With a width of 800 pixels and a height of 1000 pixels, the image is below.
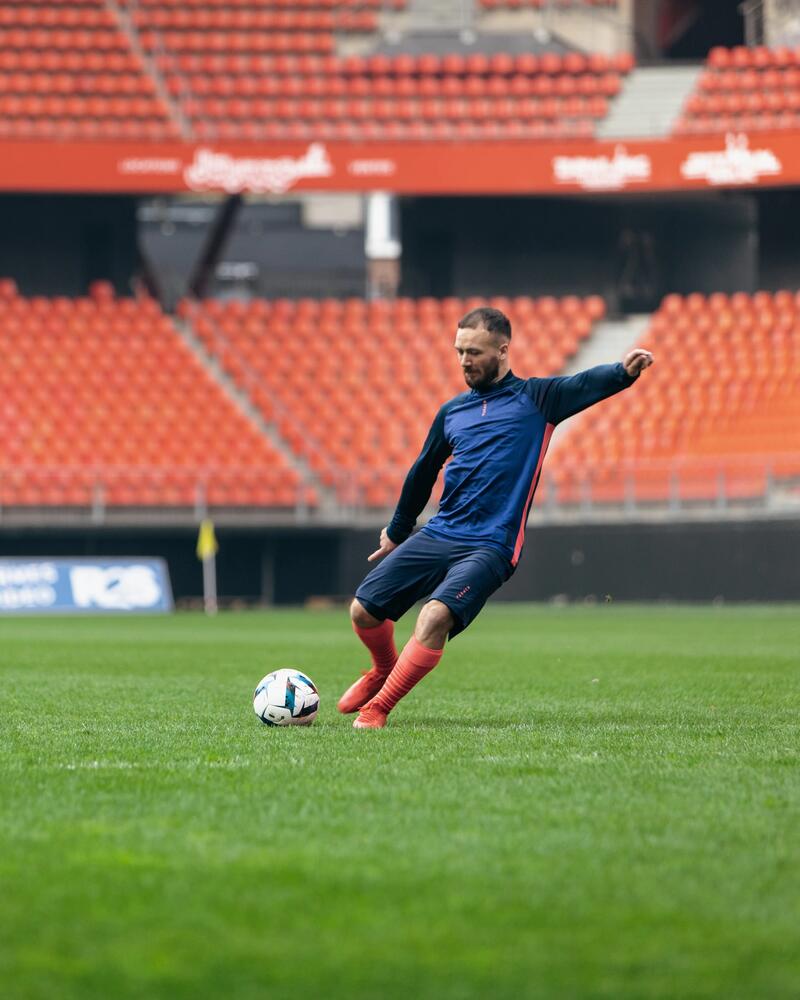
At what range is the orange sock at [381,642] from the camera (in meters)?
8.13

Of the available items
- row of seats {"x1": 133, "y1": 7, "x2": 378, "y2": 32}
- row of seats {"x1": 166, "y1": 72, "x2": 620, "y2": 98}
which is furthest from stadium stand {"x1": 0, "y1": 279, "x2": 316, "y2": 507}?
row of seats {"x1": 133, "y1": 7, "x2": 378, "y2": 32}

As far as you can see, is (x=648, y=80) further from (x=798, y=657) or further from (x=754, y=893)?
(x=754, y=893)

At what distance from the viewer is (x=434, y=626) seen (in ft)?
24.9

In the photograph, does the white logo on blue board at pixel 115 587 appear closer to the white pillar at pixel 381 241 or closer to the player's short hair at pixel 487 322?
the white pillar at pixel 381 241

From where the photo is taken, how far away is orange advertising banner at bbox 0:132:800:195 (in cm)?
3198

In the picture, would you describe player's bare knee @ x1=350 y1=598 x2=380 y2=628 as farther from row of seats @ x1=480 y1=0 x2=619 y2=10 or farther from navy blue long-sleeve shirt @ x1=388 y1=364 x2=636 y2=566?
row of seats @ x1=480 y1=0 x2=619 y2=10

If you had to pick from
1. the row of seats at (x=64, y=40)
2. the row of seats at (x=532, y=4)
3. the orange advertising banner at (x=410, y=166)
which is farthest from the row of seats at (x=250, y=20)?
the orange advertising banner at (x=410, y=166)

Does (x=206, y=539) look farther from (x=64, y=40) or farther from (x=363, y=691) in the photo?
(x=363, y=691)

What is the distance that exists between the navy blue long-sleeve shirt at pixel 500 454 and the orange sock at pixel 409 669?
25.0 inches

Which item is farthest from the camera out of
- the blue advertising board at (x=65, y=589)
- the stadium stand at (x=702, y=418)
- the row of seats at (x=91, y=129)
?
Result: the row of seats at (x=91, y=129)

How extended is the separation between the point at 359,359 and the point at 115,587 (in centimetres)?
780

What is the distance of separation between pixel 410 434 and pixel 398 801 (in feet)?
85.4

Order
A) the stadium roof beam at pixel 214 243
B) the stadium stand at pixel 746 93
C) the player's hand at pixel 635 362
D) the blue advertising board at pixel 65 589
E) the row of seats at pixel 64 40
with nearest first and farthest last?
the player's hand at pixel 635 362
the blue advertising board at pixel 65 589
the stadium stand at pixel 746 93
the stadium roof beam at pixel 214 243
the row of seats at pixel 64 40

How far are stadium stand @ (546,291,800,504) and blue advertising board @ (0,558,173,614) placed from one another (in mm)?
7245
